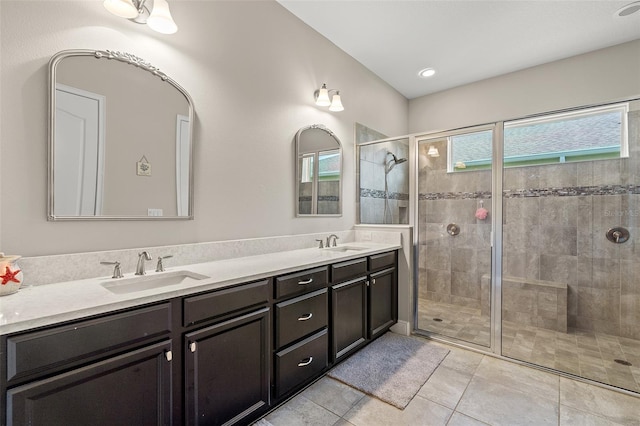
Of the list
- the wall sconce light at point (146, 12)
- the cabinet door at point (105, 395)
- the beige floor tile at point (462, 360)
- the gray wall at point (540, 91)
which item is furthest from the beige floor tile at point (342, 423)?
the gray wall at point (540, 91)

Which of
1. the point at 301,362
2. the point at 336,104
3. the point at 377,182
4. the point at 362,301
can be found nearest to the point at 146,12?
the point at 336,104

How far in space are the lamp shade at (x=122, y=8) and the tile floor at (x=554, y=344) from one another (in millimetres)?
3154

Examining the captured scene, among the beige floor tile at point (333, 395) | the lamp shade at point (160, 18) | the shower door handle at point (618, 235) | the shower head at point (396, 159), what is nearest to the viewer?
the lamp shade at point (160, 18)

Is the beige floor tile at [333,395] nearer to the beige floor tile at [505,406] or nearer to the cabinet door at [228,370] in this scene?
the cabinet door at [228,370]

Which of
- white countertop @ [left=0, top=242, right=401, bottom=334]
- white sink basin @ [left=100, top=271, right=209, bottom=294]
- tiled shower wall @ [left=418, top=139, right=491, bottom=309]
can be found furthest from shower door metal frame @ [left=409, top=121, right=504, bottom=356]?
white sink basin @ [left=100, top=271, right=209, bottom=294]

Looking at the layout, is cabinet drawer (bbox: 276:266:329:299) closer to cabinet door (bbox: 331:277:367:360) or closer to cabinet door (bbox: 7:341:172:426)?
cabinet door (bbox: 331:277:367:360)

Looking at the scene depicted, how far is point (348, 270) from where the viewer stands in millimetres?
2209

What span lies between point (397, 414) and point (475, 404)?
52 cm

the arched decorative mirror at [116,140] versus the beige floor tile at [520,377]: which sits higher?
the arched decorative mirror at [116,140]

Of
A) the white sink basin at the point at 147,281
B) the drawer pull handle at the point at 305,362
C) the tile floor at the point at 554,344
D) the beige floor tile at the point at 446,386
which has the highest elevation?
the white sink basin at the point at 147,281

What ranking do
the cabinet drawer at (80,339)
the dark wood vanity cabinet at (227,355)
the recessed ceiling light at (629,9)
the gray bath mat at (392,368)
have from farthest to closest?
the recessed ceiling light at (629,9), the gray bath mat at (392,368), the dark wood vanity cabinet at (227,355), the cabinet drawer at (80,339)

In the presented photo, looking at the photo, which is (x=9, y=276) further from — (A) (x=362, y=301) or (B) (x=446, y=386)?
(B) (x=446, y=386)

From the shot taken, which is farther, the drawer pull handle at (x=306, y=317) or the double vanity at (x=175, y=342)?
the drawer pull handle at (x=306, y=317)

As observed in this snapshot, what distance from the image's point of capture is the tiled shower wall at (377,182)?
10.9ft
